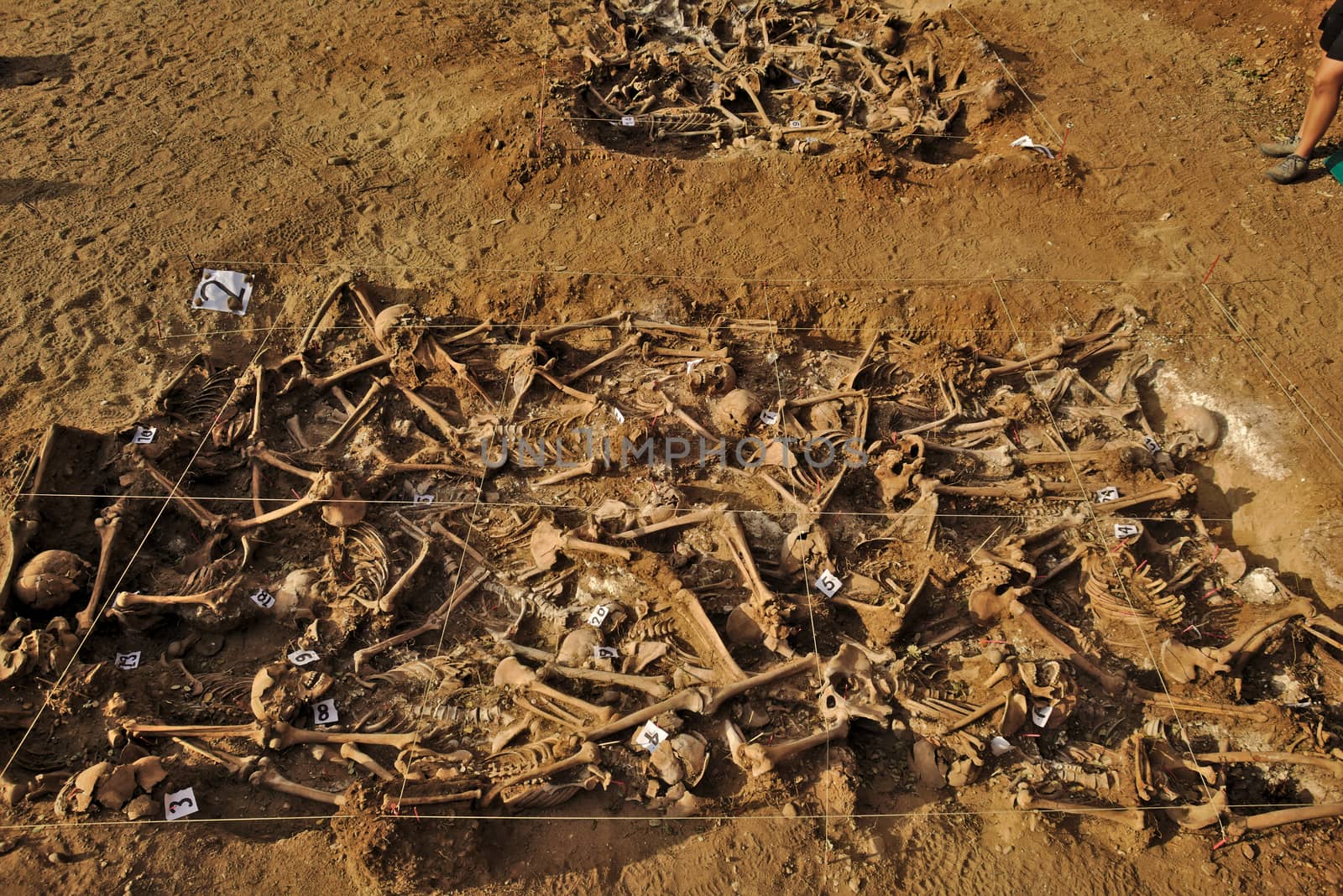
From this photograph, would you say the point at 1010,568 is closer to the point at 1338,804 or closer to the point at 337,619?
the point at 1338,804

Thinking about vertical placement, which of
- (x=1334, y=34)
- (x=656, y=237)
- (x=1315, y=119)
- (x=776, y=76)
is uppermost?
(x=1334, y=34)

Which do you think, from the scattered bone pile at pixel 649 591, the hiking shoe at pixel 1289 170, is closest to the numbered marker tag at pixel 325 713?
the scattered bone pile at pixel 649 591

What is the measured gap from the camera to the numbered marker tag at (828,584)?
5.69m

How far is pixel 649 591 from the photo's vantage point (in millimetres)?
5789

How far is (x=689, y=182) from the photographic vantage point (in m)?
8.77

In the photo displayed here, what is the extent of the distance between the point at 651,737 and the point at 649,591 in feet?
4.06

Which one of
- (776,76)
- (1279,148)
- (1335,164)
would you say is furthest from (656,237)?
(1335,164)

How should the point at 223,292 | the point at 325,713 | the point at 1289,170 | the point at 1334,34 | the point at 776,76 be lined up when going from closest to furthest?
1. the point at 325,713
2. the point at 1334,34
3. the point at 223,292
4. the point at 1289,170
5. the point at 776,76

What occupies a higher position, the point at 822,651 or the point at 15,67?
the point at 15,67

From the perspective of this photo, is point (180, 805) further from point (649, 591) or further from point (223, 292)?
point (223, 292)

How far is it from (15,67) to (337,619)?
1036 centimetres

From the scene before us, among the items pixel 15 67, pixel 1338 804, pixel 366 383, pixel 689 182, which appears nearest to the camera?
pixel 1338 804

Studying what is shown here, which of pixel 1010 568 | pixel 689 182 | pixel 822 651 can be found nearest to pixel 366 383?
pixel 689 182

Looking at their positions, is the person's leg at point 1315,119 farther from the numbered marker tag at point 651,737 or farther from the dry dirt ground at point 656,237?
the numbered marker tag at point 651,737
